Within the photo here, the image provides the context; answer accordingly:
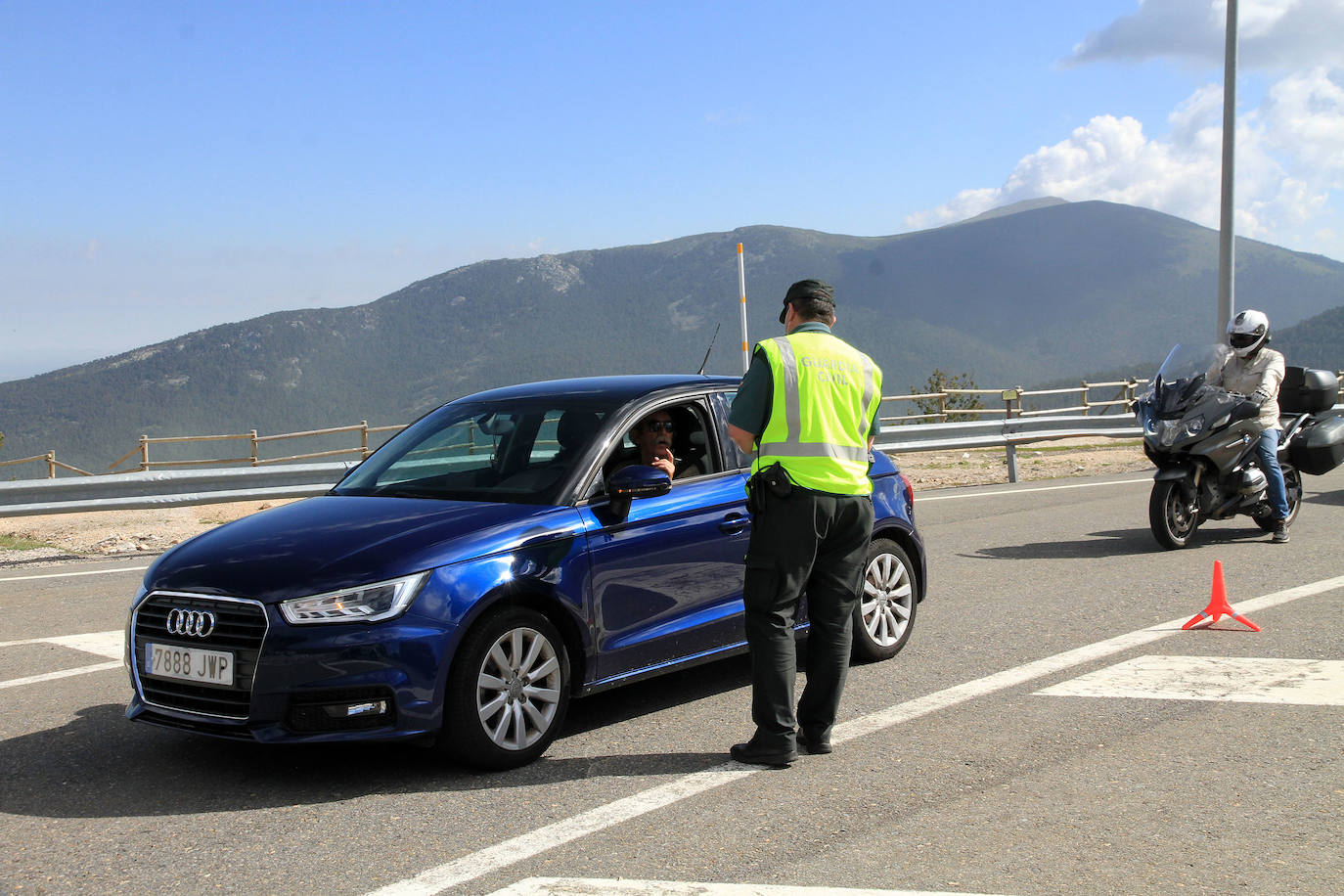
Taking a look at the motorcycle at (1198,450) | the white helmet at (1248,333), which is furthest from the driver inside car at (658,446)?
the white helmet at (1248,333)

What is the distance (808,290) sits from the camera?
5.15 meters

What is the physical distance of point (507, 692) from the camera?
484 centimetres

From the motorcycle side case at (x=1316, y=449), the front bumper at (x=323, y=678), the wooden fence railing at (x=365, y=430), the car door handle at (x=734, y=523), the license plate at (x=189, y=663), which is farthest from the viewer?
the wooden fence railing at (x=365, y=430)

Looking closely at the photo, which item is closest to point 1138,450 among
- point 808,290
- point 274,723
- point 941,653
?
point 941,653

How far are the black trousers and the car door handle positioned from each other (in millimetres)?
833

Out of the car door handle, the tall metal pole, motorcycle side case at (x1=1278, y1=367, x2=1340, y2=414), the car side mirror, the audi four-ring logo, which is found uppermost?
the tall metal pole

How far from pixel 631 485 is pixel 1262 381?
709 cm

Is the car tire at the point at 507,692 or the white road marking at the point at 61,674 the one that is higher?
the car tire at the point at 507,692

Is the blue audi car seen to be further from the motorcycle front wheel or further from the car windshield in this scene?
the motorcycle front wheel

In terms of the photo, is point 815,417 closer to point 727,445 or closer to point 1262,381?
point 727,445

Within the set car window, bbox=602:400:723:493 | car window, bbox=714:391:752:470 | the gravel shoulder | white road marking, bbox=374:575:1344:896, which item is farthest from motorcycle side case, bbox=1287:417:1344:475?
car window, bbox=602:400:723:493

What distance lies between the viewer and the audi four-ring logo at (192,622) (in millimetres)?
4625

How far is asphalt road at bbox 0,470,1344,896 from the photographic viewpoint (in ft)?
12.3

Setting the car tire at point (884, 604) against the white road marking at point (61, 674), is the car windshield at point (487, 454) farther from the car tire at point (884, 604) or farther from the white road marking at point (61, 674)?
the white road marking at point (61, 674)
